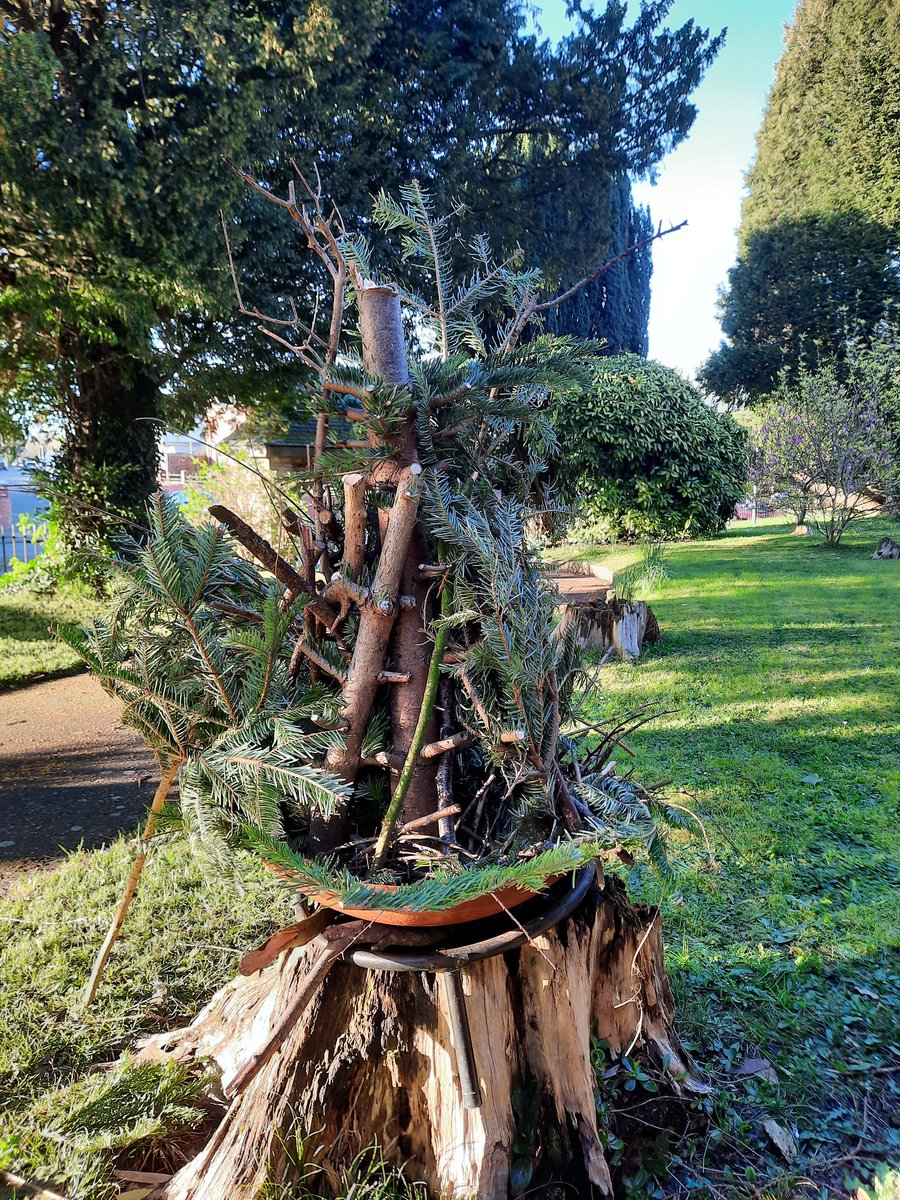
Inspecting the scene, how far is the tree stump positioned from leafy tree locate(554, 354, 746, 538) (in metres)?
9.71

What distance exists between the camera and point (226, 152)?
21.2ft

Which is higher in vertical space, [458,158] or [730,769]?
[458,158]

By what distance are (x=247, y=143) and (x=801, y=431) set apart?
971cm

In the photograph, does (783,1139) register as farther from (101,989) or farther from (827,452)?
(827,452)

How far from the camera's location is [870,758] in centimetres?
393

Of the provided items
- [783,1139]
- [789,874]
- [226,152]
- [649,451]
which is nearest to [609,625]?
[789,874]

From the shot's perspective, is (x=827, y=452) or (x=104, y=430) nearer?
(x=104, y=430)

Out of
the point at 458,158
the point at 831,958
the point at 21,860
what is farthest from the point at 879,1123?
the point at 458,158

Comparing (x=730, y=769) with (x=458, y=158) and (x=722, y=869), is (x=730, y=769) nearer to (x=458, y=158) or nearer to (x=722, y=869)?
(x=722, y=869)

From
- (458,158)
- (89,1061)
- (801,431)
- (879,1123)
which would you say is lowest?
(879,1123)

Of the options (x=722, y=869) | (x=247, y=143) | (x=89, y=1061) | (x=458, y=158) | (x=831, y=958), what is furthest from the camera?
(x=458, y=158)

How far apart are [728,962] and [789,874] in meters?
0.70

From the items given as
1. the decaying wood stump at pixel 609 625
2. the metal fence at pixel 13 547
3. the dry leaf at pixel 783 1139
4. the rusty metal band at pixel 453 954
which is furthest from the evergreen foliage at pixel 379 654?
the metal fence at pixel 13 547

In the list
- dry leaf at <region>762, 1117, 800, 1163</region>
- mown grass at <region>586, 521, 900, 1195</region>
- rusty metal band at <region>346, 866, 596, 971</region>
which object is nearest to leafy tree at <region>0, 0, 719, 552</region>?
rusty metal band at <region>346, 866, 596, 971</region>
